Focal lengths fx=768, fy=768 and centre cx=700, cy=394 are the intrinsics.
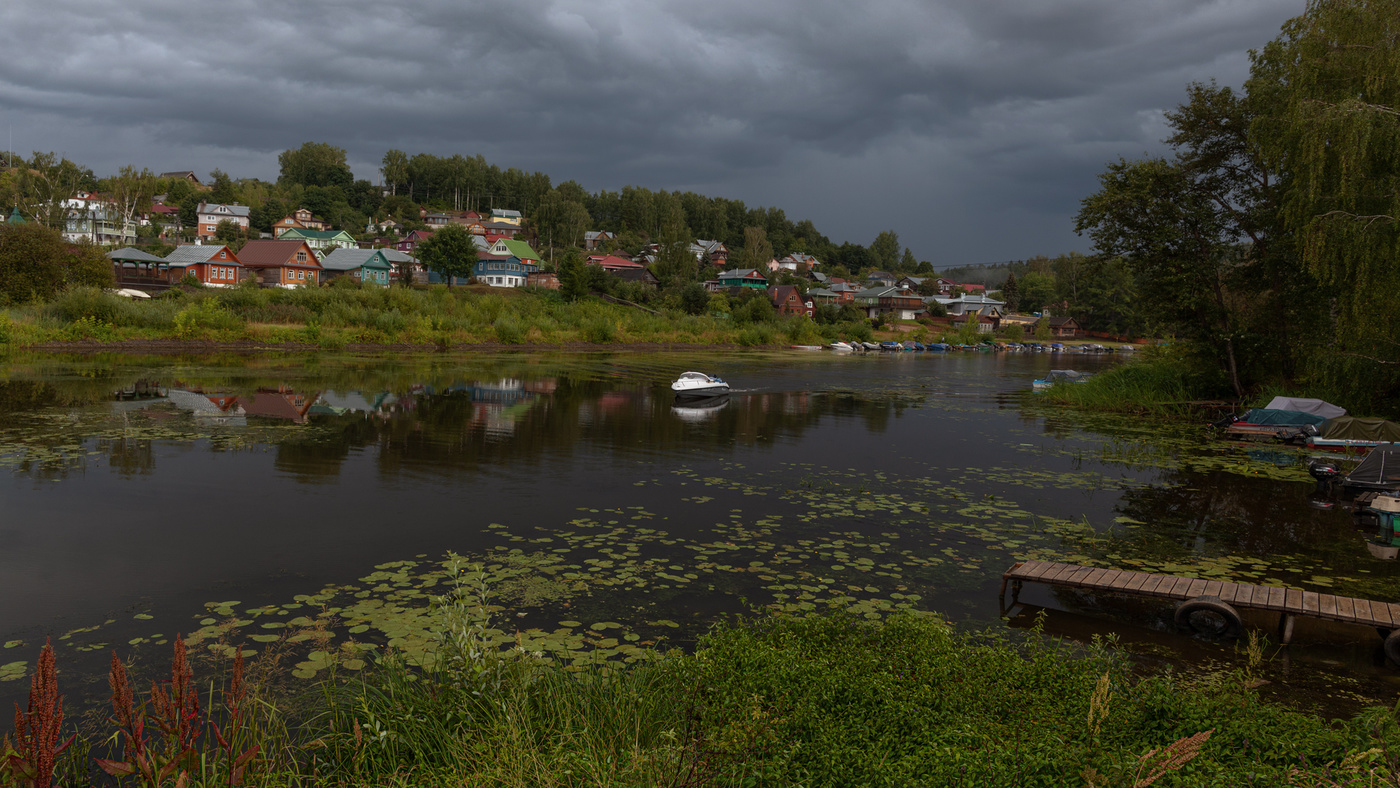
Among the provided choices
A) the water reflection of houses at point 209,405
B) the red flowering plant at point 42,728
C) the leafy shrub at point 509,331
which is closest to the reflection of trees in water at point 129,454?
the water reflection of houses at point 209,405

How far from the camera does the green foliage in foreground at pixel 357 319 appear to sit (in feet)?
154

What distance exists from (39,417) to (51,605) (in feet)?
56.5

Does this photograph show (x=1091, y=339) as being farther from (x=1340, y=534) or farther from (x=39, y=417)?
(x=39, y=417)

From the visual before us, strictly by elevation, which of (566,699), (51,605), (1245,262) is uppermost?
(1245,262)

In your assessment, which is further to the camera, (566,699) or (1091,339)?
(1091,339)

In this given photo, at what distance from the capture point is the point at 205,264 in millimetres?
79688

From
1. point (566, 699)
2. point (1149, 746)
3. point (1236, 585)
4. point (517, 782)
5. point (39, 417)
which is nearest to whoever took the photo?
point (517, 782)

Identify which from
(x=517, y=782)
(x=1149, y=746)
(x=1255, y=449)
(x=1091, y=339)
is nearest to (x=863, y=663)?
(x=1149, y=746)

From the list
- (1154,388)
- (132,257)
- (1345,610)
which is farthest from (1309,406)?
(132,257)

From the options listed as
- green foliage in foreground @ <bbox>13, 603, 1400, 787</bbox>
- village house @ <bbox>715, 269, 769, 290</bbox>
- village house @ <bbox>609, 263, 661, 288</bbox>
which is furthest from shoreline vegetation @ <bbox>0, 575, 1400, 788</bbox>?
village house @ <bbox>715, 269, 769, 290</bbox>

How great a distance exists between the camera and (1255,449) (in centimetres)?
2450

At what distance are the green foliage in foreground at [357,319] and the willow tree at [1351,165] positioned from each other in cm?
5401

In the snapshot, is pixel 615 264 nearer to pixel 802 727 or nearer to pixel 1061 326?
pixel 1061 326

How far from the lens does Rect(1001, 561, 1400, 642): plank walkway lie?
952cm
